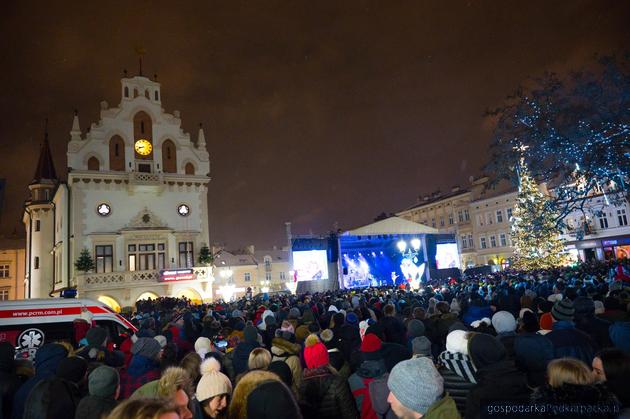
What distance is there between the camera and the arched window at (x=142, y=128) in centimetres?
3350

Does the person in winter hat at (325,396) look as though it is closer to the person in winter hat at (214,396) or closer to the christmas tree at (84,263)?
the person in winter hat at (214,396)

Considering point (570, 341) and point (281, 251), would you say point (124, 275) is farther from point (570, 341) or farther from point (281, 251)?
point (281, 251)

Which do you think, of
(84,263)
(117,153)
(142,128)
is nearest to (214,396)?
(84,263)

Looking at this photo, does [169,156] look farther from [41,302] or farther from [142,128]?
[41,302]

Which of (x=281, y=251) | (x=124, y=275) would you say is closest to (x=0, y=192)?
(x=124, y=275)

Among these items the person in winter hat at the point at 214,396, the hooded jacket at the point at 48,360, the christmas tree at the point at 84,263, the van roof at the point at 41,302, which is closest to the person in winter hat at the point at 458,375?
the person in winter hat at the point at 214,396

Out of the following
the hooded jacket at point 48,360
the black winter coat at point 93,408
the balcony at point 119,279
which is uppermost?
the balcony at point 119,279

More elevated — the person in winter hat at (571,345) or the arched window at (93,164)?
the arched window at (93,164)

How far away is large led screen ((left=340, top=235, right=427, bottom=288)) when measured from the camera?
127 feet

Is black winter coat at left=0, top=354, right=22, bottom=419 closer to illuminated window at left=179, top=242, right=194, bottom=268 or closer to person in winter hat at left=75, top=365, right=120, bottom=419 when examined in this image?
person in winter hat at left=75, top=365, right=120, bottom=419

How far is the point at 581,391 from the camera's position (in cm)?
284

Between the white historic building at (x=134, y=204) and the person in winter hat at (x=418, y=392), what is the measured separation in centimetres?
3096

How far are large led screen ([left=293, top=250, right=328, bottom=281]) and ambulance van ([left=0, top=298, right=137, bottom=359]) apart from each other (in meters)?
23.6

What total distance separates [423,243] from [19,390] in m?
39.8
